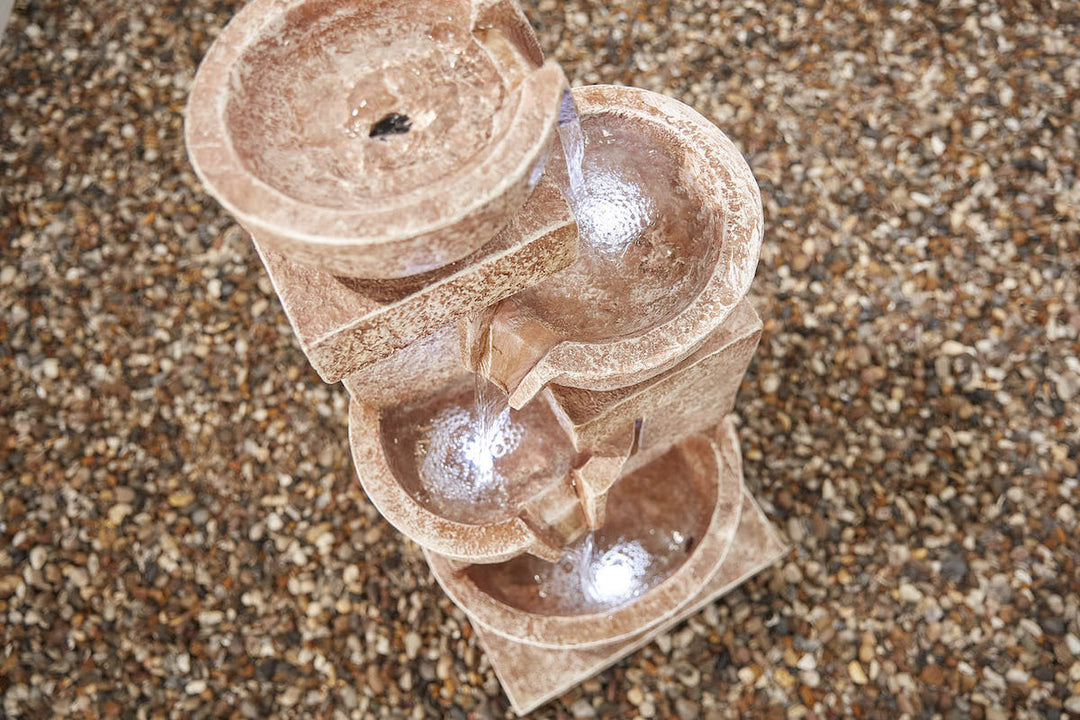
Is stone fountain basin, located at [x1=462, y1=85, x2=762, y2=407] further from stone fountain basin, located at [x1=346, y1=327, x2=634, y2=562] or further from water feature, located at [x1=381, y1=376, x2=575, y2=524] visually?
water feature, located at [x1=381, y1=376, x2=575, y2=524]

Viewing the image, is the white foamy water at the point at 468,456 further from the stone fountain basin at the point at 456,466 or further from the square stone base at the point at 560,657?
the square stone base at the point at 560,657

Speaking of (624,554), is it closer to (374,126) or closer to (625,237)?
(625,237)

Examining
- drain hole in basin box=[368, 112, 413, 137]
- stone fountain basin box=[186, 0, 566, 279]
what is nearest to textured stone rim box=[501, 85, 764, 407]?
stone fountain basin box=[186, 0, 566, 279]

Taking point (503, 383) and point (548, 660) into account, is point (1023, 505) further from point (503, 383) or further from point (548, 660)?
point (503, 383)

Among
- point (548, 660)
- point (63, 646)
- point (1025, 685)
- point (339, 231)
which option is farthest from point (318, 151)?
point (1025, 685)

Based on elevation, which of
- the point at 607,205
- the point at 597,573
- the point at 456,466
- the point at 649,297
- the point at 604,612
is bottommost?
the point at 597,573

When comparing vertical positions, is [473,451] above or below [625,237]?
below

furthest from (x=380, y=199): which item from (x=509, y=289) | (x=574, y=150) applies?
(x=574, y=150)
